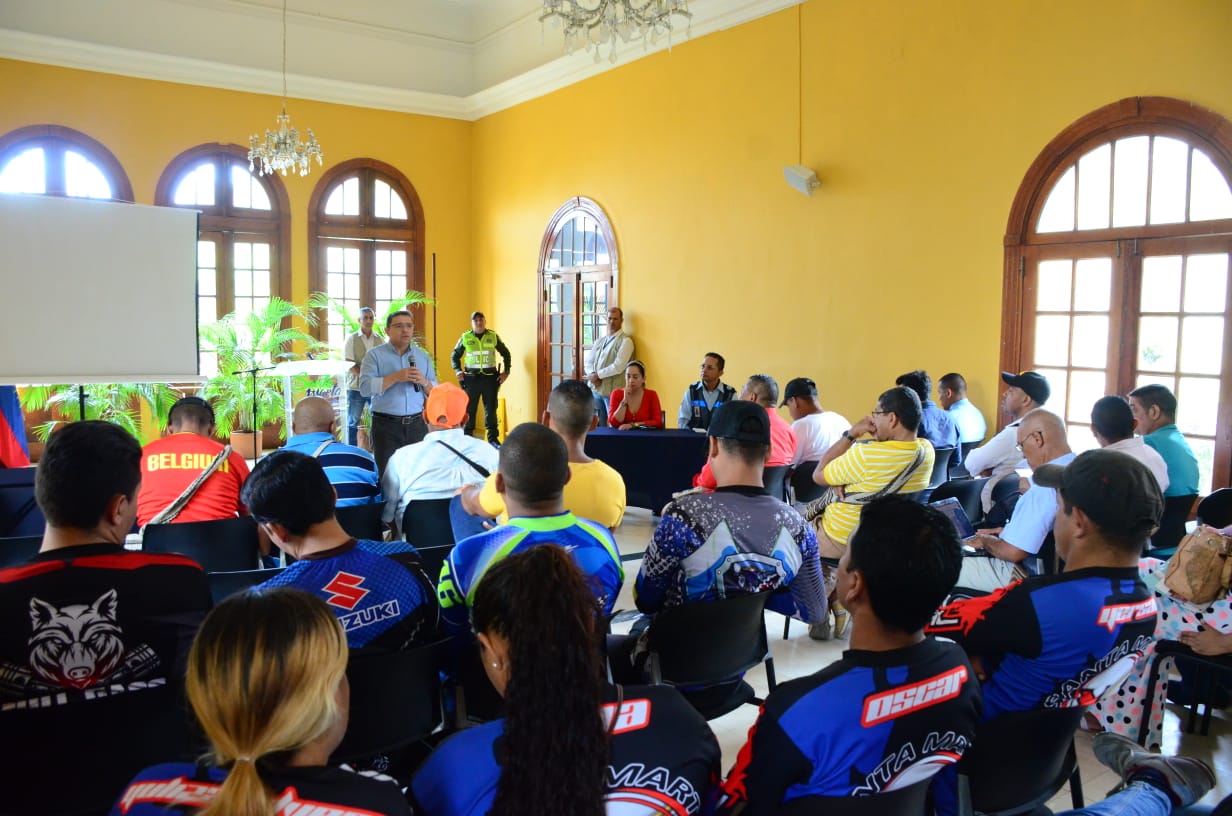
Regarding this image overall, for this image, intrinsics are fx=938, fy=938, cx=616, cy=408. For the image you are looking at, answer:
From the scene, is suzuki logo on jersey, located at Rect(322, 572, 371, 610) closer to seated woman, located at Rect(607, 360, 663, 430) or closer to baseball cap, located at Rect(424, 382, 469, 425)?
baseball cap, located at Rect(424, 382, 469, 425)

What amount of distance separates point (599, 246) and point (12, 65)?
5780 millimetres

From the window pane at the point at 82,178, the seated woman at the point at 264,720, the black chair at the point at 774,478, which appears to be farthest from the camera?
the window pane at the point at 82,178

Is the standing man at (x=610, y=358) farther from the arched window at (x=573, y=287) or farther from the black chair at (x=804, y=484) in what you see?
the black chair at (x=804, y=484)

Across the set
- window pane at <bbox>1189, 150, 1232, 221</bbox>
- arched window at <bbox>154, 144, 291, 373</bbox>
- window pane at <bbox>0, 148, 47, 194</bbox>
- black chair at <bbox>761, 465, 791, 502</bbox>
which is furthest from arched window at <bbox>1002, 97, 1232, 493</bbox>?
window pane at <bbox>0, 148, 47, 194</bbox>

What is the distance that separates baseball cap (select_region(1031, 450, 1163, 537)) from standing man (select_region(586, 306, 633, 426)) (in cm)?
671

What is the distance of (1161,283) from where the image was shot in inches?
207

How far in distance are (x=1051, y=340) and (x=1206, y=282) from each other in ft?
3.03

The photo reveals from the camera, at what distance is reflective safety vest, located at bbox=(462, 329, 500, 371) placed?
1018 centimetres

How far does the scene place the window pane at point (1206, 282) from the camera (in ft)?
16.4

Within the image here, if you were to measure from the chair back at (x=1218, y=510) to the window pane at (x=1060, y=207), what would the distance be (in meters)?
2.77

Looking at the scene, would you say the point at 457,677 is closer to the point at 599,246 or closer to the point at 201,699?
the point at 201,699

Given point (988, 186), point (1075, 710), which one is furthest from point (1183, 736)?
point (988, 186)

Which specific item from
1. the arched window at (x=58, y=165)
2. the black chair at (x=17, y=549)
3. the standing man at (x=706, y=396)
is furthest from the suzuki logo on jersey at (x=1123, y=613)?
the arched window at (x=58, y=165)

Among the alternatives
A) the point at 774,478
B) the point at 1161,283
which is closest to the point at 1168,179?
the point at 1161,283
